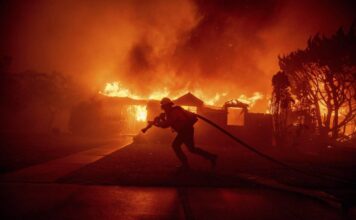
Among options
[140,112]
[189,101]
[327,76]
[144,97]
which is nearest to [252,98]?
[144,97]

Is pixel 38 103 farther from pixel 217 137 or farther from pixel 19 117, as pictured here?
pixel 217 137

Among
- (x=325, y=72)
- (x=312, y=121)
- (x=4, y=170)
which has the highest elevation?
(x=325, y=72)

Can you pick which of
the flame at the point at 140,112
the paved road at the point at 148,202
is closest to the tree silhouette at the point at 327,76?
the flame at the point at 140,112

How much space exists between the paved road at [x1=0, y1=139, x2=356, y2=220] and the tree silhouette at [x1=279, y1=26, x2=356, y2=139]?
1589cm

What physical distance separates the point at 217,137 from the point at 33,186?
13943 mm

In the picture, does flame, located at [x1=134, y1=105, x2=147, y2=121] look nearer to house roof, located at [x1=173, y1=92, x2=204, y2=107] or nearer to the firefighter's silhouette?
house roof, located at [x1=173, y1=92, x2=204, y2=107]

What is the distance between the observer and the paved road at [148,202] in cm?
314

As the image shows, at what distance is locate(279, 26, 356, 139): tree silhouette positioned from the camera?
18.9 meters

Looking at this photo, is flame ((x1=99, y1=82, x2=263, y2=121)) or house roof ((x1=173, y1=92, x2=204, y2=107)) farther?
flame ((x1=99, y1=82, x2=263, y2=121))

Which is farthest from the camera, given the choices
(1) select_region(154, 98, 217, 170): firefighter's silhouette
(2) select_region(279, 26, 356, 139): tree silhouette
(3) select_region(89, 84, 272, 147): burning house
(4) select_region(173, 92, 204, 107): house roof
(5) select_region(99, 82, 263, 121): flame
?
(5) select_region(99, 82, 263, 121): flame

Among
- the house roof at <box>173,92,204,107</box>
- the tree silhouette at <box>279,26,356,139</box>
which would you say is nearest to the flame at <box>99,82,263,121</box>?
the house roof at <box>173,92,204,107</box>

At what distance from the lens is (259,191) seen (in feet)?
14.6

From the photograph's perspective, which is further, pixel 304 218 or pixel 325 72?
pixel 325 72

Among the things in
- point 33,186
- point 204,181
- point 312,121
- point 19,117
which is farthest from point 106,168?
point 19,117
